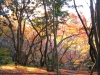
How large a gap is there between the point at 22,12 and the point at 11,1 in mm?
1369

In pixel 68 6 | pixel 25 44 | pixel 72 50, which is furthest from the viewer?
pixel 72 50

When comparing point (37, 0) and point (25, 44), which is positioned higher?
point (37, 0)

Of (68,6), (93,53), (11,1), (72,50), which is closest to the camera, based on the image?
(93,53)

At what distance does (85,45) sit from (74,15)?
4.76 m

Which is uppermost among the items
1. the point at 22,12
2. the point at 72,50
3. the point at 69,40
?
the point at 22,12

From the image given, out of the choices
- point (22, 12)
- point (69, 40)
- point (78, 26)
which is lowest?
point (69, 40)

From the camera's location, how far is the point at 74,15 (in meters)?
22.3

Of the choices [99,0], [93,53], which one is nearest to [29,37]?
[93,53]

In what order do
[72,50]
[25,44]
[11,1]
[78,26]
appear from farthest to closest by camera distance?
1. [72,50]
2. [25,44]
3. [78,26]
4. [11,1]

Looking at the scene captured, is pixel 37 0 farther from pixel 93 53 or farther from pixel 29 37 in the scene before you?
pixel 93 53

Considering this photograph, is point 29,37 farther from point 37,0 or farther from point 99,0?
point 99,0

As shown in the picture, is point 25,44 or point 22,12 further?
point 25,44

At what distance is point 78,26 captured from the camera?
2211 centimetres

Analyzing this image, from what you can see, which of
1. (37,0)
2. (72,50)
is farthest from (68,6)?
(72,50)
